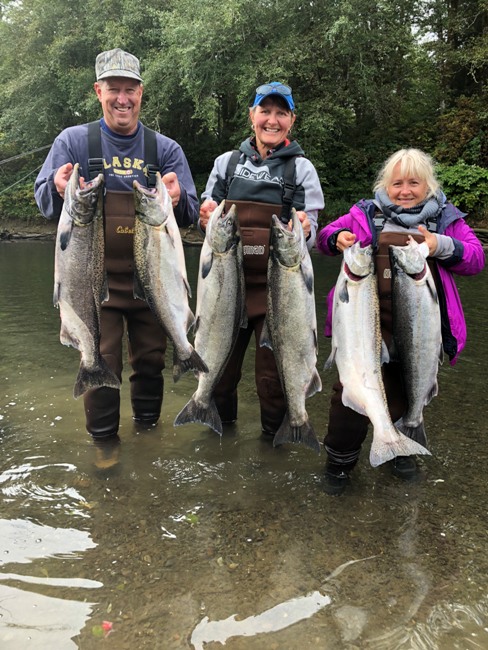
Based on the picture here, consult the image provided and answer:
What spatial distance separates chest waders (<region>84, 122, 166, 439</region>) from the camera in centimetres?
377

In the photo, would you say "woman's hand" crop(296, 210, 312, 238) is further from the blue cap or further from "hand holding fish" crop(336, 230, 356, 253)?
the blue cap

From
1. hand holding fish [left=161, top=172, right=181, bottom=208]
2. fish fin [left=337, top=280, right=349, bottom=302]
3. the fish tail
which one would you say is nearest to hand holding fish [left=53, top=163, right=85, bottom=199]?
hand holding fish [left=161, top=172, right=181, bottom=208]

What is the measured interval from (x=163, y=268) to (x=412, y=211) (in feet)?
5.67

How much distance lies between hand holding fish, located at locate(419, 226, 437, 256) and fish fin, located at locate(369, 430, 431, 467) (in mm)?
1193

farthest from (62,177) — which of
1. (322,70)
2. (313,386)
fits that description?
(322,70)

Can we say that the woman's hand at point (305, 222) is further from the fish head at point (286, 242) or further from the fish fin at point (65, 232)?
the fish fin at point (65, 232)

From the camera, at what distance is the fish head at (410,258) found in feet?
10.7

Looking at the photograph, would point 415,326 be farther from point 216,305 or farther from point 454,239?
point 216,305

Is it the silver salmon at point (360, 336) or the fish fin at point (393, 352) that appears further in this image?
the fish fin at point (393, 352)

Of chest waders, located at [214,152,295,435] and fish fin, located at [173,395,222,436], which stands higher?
chest waders, located at [214,152,295,435]

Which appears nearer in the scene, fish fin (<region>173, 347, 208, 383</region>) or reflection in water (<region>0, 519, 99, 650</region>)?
reflection in water (<region>0, 519, 99, 650</region>)

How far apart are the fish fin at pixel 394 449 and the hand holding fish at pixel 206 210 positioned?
188cm

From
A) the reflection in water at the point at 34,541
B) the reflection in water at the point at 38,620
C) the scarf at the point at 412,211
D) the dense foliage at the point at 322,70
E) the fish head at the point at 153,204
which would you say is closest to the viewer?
the reflection in water at the point at 38,620

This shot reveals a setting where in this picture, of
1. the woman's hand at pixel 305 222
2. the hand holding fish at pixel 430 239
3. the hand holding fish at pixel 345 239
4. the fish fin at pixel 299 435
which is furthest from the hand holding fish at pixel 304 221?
the fish fin at pixel 299 435
